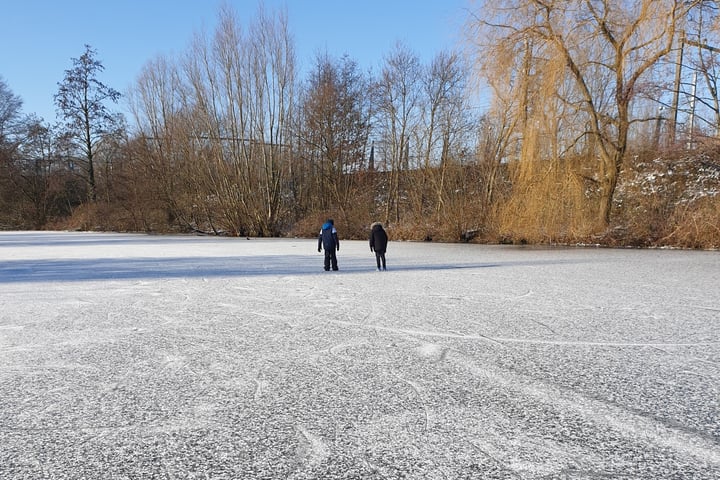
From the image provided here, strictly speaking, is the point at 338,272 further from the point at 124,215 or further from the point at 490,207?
the point at 124,215

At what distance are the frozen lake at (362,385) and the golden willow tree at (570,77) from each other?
29.8 ft

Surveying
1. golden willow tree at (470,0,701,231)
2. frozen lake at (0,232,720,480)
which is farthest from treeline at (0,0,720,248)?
frozen lake at (0,232,720,480)

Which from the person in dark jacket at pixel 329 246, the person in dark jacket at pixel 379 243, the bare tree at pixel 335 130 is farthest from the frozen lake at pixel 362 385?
the bare tree at pixel 335 130

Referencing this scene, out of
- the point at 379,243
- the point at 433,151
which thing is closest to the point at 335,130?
the point at 433,151

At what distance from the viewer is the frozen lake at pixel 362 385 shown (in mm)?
2039

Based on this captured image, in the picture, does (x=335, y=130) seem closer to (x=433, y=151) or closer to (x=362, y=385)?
(x=433, y=151)

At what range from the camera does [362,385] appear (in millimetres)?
2986

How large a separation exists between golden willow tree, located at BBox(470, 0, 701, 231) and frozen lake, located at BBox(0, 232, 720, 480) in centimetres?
908

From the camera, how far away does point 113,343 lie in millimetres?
4086

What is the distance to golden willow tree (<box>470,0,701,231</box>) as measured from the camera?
14.2 m

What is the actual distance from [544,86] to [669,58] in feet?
13.1

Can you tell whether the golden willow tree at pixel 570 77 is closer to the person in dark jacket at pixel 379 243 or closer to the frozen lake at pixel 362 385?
the person in dark jacket at pixel 379 243

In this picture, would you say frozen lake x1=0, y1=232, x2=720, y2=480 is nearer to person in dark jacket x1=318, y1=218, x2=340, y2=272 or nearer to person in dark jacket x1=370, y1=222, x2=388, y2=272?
person in dark jacket x1=318, y1=218, x2=340, y2=272

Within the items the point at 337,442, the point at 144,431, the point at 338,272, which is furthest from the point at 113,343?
the point at 338,272
